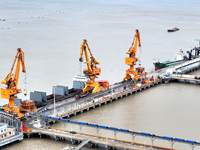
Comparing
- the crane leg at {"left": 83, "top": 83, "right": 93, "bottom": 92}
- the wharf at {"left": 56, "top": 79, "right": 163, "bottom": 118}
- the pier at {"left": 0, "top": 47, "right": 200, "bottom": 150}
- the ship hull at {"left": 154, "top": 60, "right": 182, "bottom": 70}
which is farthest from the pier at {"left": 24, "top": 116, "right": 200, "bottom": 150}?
the ship hull at {"left": 154, "top": 60, "right": 182, "bottom": 70}

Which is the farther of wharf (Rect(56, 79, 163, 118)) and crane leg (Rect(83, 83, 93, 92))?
crane leg (Rect(83, 83, 93, 92))

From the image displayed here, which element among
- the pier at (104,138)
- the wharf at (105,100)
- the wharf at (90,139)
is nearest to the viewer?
the pier at (104,138)

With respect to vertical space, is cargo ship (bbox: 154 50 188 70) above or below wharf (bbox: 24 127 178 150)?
above

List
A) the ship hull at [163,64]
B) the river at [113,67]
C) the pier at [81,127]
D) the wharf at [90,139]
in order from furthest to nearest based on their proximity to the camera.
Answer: the ship hull at [163,64], the river at [113,67], the pier at [81,127], the wharf at [90,139]

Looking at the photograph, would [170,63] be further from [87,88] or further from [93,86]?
[87,88]

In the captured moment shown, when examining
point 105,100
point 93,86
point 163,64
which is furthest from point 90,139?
point 163,64

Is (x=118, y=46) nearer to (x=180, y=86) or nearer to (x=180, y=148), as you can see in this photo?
(x=180, y=86)

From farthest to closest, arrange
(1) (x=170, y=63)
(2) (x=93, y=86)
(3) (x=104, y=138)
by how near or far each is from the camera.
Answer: (1) (x=170, y=63) → (2) (x=93, y=86) → (3) (x=104, y=138)

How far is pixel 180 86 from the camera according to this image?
40094 mm

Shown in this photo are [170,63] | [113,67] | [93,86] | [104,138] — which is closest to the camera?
[104,138]

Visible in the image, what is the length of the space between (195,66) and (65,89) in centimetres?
2267

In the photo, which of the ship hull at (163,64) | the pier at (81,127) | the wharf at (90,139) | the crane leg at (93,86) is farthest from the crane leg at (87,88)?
the ship hull at (163,64)

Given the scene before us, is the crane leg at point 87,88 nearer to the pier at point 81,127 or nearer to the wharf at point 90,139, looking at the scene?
the pier at point 81,127

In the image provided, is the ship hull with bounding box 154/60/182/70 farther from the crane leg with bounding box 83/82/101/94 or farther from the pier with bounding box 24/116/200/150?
the pier with bounding box 24/116/200/150
